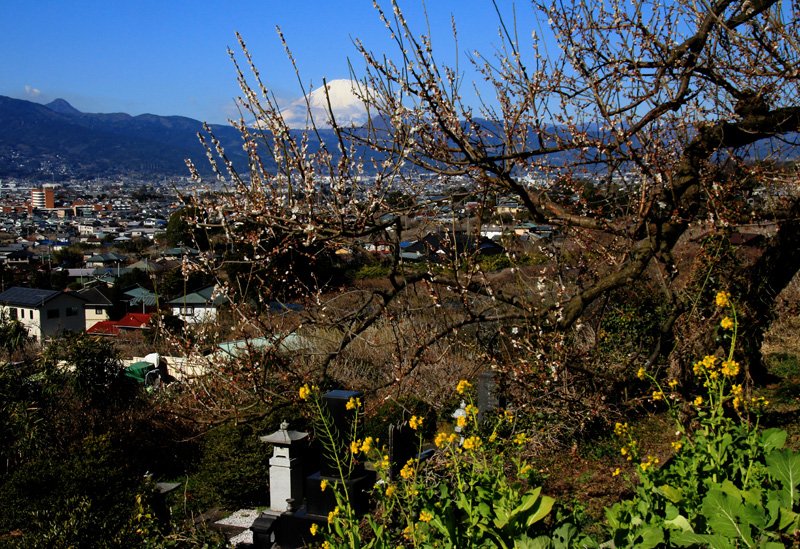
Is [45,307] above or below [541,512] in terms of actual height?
below

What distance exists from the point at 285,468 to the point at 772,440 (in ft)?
13.3

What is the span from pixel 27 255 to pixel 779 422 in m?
61.8

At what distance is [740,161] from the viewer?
5.36m

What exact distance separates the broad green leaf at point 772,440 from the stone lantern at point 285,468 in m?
3.89

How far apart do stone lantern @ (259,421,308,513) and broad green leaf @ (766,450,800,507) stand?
4116mm

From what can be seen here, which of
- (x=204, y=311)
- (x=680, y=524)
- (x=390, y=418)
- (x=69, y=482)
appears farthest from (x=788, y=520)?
(x=390, y=418)

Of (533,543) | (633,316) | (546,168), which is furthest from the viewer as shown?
(633,316)

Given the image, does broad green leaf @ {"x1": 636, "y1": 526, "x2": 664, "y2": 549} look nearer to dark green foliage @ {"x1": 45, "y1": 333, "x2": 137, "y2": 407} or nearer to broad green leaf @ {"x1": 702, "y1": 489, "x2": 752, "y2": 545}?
broad green leaf @ {"x1": 702, "y1": 489, "x2": 752, "y2": 545}

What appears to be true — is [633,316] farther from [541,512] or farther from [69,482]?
[541,512]

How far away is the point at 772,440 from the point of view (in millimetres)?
2324

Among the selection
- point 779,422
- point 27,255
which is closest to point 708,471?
point 779,422

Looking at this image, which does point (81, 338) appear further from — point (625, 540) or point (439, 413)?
point (625, 540)

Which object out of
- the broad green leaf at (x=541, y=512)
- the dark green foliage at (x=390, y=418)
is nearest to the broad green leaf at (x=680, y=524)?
the broad green leaf at (x=541, y=512)

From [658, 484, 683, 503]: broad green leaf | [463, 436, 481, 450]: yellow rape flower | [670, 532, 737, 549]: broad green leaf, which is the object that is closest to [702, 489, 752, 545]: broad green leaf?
[670, 532, 737, 549]: broad green leaf
